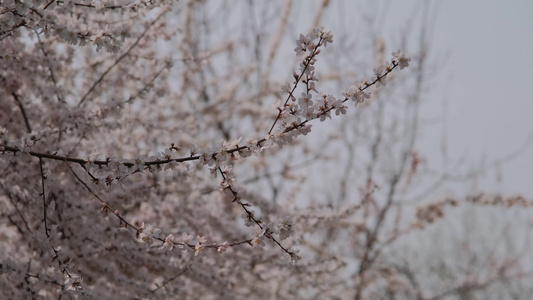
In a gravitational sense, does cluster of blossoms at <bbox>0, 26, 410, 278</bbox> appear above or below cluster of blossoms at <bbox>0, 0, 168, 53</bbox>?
below

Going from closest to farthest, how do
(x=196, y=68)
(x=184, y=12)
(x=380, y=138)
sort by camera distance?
(x=196, y=68) → (x=184, y=12) → (x=380, y=138)

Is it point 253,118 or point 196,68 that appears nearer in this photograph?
point 196,68

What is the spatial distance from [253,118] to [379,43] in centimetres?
194

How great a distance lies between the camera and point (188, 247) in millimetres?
1955

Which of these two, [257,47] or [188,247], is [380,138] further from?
[188,247]

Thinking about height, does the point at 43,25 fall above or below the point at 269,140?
above

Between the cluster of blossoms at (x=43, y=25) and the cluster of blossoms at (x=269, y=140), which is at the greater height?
the cluster of blossoms at (x=43, y=25)

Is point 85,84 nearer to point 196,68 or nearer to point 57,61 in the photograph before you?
point 57,61

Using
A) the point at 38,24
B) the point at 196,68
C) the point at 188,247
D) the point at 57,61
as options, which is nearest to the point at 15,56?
the point at 57,61

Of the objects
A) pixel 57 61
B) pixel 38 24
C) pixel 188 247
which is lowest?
pixel 188 247

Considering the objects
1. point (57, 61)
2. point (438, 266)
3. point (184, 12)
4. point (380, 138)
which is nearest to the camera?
point (57, 61)

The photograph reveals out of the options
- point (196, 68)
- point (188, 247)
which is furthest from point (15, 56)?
point (196, 68)

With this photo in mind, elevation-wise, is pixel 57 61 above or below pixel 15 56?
above

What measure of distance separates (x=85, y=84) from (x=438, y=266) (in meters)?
10.0
